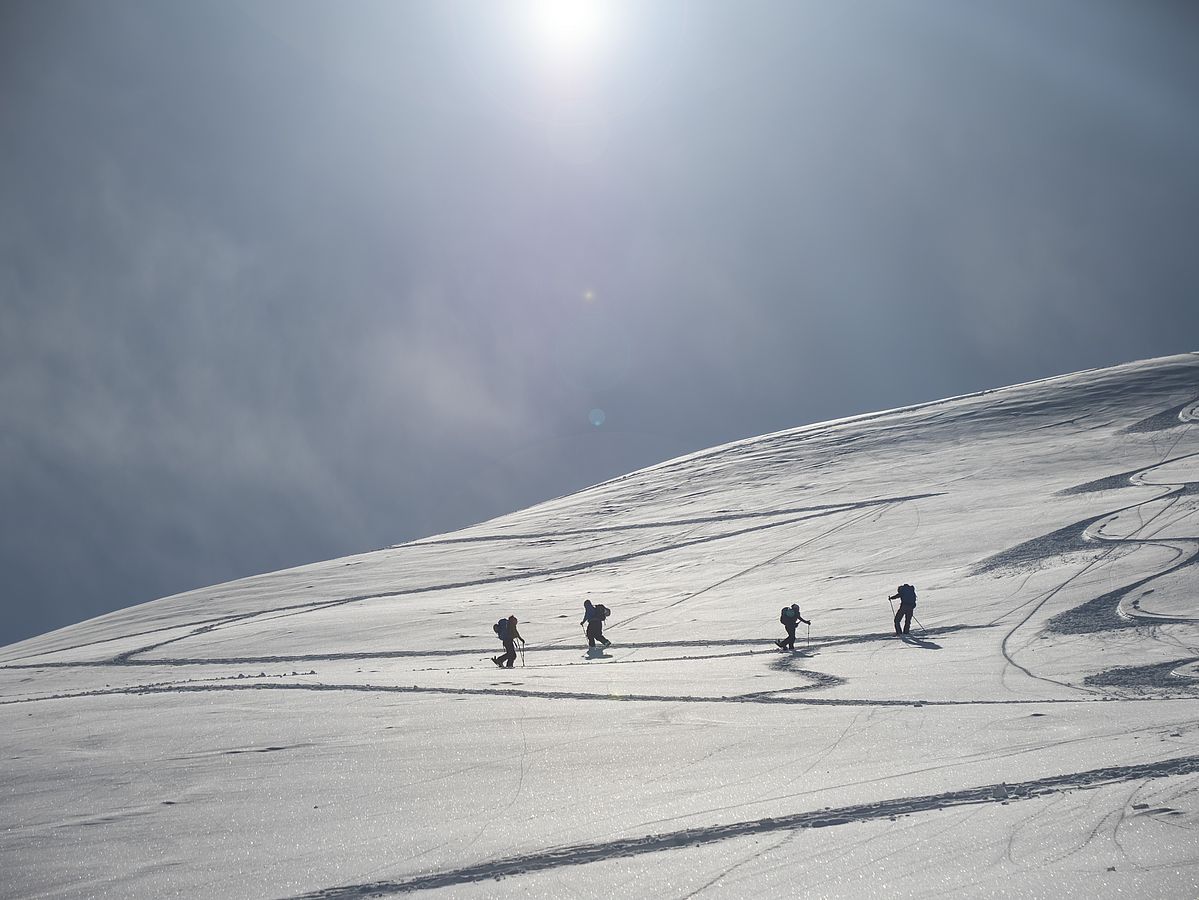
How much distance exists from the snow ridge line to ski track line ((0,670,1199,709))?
3281 mm

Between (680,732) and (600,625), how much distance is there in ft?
30.4

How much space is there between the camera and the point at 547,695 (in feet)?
41.6

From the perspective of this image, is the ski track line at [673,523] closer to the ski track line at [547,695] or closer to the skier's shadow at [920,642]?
the skier's shadow at [920,642]

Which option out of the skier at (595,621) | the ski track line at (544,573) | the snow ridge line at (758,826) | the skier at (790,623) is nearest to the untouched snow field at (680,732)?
the snow ridge line at (758,826)

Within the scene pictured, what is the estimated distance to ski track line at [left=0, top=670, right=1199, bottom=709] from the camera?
10.4 metres

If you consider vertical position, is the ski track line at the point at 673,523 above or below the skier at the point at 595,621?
above

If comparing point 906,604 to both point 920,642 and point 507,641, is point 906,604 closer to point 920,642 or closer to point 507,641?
point 920,642

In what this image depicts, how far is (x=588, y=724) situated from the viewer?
10438mm

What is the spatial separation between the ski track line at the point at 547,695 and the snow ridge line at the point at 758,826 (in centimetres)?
328

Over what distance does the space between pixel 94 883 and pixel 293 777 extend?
8.33ft

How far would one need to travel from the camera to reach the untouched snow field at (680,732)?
19.5ft

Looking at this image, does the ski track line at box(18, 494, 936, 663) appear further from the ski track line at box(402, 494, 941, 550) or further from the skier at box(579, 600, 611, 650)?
the skier at box(579, 600, 611, 650)

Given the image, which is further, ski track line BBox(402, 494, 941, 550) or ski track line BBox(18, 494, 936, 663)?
ski track line BBox(402, 494, 941, 550)

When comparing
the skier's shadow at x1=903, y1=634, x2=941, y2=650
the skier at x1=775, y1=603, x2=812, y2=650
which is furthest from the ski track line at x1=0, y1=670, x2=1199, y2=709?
the skier at x1=775, y1=603, x2=812, y2=650
